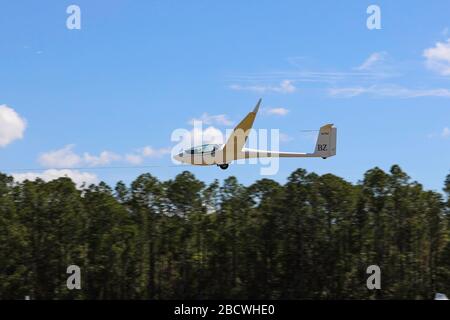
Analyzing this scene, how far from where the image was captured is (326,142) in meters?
49.1

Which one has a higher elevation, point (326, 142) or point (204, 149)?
point (326, 142)

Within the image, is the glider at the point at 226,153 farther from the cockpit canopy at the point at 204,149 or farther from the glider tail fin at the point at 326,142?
Result: the glider tail fin at the point at 326,142

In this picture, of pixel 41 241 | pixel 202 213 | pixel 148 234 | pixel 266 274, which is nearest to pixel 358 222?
pixel 266 274

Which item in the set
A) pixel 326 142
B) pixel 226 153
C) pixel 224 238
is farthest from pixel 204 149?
pixel 224 238

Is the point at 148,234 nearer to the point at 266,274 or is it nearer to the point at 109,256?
the point at 109,256

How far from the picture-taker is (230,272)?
108125 mm

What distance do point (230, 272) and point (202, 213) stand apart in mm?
9766

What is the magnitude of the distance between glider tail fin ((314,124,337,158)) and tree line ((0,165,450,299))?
5436 centimetres

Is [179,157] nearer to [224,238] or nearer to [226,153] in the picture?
[226,153]

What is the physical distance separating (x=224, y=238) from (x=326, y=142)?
197ft

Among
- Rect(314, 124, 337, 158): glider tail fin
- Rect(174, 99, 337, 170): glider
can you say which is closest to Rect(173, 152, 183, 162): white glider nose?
Rect(174, 99, 337, 170): glider

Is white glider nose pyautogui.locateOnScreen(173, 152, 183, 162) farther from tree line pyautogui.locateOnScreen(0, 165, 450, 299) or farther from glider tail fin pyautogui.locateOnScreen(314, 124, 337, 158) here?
tree line pyautogui.locateOnScreen(0, 165, 450, 299)

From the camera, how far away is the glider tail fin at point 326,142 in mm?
48469

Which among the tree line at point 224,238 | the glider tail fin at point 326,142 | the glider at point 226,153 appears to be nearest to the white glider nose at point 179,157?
the glider at point 226,153
